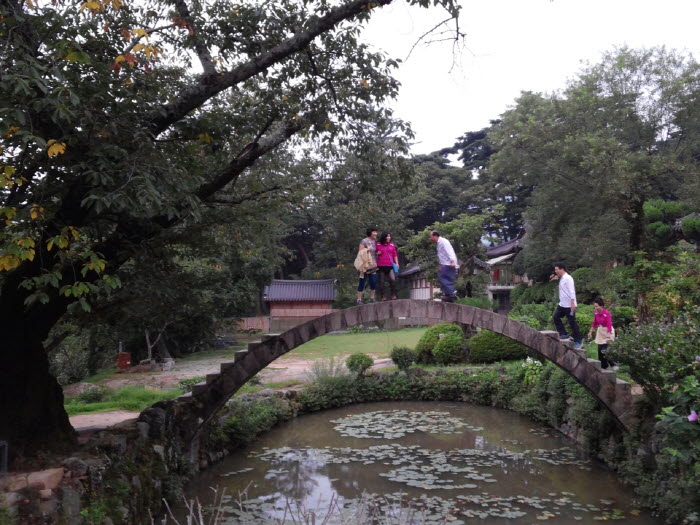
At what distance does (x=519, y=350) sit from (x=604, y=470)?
8.40m

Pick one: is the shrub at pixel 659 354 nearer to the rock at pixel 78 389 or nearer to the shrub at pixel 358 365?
the shrub at pixel 358 365

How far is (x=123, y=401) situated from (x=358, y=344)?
565 inches

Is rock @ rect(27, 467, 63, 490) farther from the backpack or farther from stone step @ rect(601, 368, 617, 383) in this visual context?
stone step @ rect(601, 368, 617, 383)

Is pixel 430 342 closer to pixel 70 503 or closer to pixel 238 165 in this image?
pixel 238 165

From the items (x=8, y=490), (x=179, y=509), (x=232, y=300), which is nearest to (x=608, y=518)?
(x=179, y=509)

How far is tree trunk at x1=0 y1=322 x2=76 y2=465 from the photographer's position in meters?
6.68

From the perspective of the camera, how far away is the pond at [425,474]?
748cm

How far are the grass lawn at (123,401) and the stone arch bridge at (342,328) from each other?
2.41 m

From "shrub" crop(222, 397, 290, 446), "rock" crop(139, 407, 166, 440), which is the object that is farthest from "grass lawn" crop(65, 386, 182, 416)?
"rock" crop(139, 407, 166, 440)

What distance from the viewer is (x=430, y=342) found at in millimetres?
18297

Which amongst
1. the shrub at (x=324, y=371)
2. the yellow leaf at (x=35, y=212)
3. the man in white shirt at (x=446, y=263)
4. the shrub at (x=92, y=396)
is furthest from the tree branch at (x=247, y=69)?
the shrub at (x=324, y=371)

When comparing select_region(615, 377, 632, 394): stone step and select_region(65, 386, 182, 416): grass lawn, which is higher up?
select_region(615, 377, 632, 394): stone step

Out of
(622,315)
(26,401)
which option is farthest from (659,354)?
(622,315)

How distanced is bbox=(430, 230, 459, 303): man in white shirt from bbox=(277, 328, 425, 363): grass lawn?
1171 centimetres
